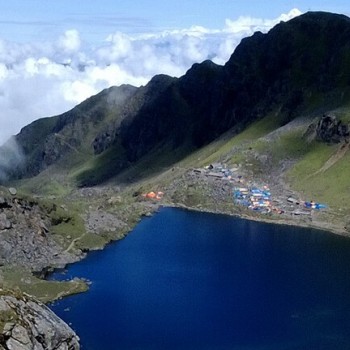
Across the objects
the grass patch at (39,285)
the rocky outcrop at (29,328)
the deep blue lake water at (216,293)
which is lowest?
the deep blue lake water at (216,293)

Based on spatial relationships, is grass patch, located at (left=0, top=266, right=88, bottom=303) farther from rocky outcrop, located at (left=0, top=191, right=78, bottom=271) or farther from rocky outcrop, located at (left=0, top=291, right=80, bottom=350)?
rocky outcrop, located at (left=0, top=291, right=80, bottom=350)

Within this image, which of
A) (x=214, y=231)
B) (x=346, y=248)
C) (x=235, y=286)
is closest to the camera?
(x=235, y=286)

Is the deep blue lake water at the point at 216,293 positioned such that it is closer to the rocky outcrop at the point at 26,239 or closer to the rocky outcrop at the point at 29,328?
the rocky outcrop at the point at 26,239

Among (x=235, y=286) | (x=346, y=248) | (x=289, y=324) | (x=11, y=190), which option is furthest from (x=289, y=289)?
(x=11, y=190)

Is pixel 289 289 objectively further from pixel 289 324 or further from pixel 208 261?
pixel 208 261

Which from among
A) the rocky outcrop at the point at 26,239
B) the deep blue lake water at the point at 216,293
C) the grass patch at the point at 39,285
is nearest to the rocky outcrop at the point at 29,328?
the deep blue lake water at the point at 216,293

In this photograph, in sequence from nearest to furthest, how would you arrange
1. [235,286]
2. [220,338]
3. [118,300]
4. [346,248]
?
[220,338] < [118,300] < [235,286] < [346,248]

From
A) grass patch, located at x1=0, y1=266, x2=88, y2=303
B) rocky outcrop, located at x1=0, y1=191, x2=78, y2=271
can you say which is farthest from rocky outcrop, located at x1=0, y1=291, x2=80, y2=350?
→ rocky outcrop, located at x1=0, y1=191, x2=78, y2=271
